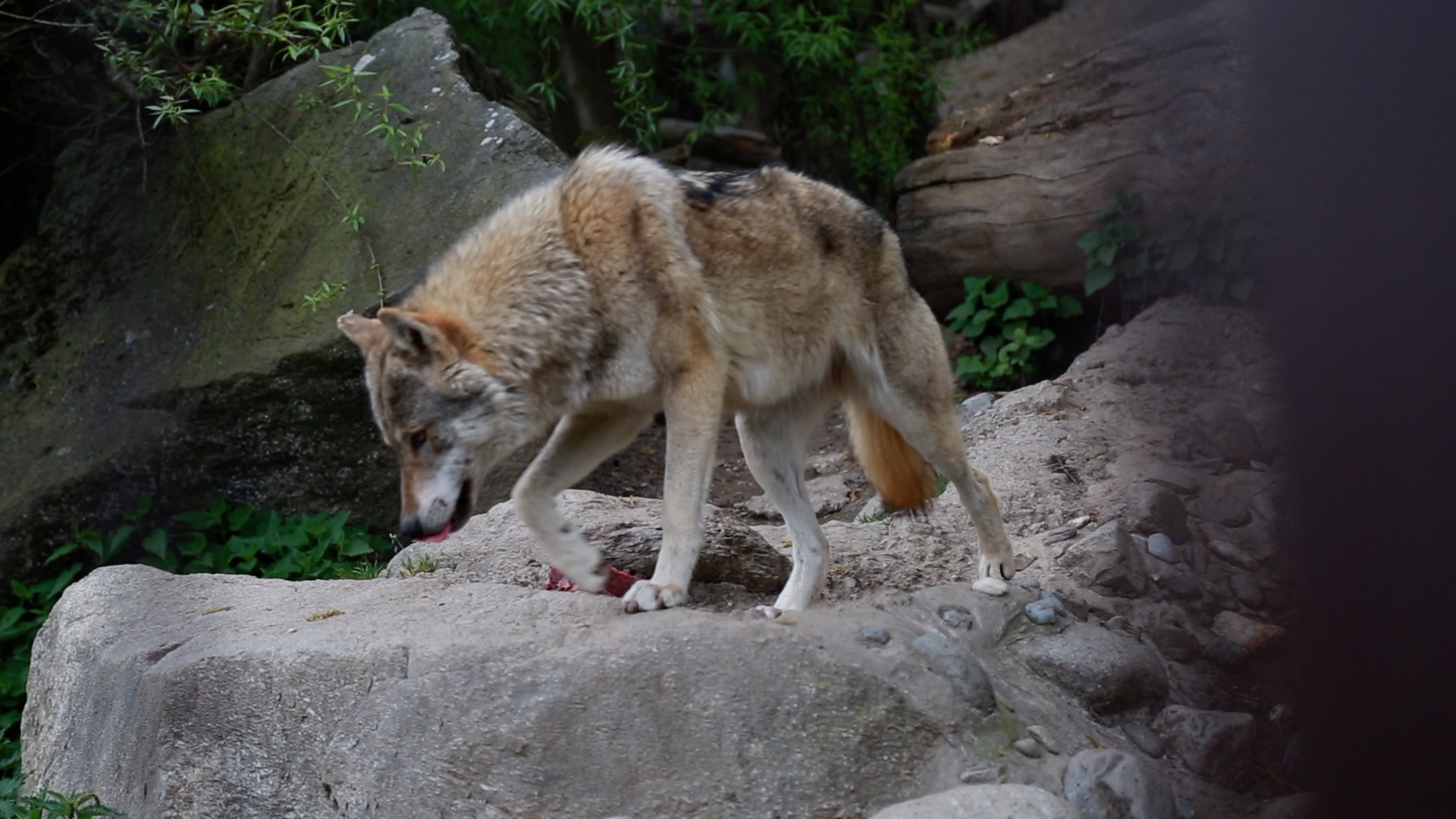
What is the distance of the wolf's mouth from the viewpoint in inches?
166

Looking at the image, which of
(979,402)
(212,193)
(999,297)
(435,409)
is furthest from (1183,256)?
(999,297)

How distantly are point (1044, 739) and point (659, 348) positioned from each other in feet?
5.77

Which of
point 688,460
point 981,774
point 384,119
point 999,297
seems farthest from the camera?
point 999,297

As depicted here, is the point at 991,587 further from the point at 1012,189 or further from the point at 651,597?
the point at 1012,189

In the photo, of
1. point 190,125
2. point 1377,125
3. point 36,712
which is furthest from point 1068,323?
point 1377,125

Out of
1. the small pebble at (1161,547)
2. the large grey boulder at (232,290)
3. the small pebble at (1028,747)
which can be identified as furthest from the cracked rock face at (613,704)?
the large grey boulder at (232,290)

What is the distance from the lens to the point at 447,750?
11.6 ft

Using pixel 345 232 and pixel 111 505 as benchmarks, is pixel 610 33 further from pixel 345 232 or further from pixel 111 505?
pixel 111 505

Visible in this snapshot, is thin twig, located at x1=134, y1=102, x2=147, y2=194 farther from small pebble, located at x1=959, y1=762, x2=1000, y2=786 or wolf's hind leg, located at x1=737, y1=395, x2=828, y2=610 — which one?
small pebble, located at x1=959, y1=762, x2=1000, y2=786

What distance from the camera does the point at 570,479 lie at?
450 centimetres

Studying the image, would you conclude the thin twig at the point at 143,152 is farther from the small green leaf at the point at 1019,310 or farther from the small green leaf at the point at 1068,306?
the small green leaf at the point at 1068,306

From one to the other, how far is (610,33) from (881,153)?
3.04 metres

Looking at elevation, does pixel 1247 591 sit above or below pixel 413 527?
above

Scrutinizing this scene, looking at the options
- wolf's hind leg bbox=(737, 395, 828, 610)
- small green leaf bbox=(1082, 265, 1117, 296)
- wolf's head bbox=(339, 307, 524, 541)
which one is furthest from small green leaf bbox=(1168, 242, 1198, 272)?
small green leaf bbox=(1082, 265, 1117, 296)
